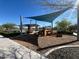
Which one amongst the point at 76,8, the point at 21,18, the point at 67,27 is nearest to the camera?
the point at 76,8

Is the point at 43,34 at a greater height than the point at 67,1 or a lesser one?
lesser

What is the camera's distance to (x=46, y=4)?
7.70 m

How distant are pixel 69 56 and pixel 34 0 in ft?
12.0

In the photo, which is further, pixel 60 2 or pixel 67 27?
pixel 67 27

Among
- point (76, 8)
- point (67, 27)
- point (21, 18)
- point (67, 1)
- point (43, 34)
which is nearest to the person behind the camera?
point (67, 1)

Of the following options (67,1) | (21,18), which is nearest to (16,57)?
(67,1)

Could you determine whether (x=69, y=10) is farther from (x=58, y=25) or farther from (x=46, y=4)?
(x=58, y=25)

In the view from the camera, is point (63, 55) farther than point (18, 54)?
No

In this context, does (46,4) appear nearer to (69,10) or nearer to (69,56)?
(69,10)

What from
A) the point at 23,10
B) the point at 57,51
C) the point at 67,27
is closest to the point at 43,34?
the point at 23,10

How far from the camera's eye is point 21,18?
19.6 m

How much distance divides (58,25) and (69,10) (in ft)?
86.3

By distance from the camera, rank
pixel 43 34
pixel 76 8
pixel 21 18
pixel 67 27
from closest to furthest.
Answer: pixel 76 8, pixel 43 34, pixel 21 18, pixel 67 27

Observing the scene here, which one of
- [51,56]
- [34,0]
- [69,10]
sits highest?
[34,0]
